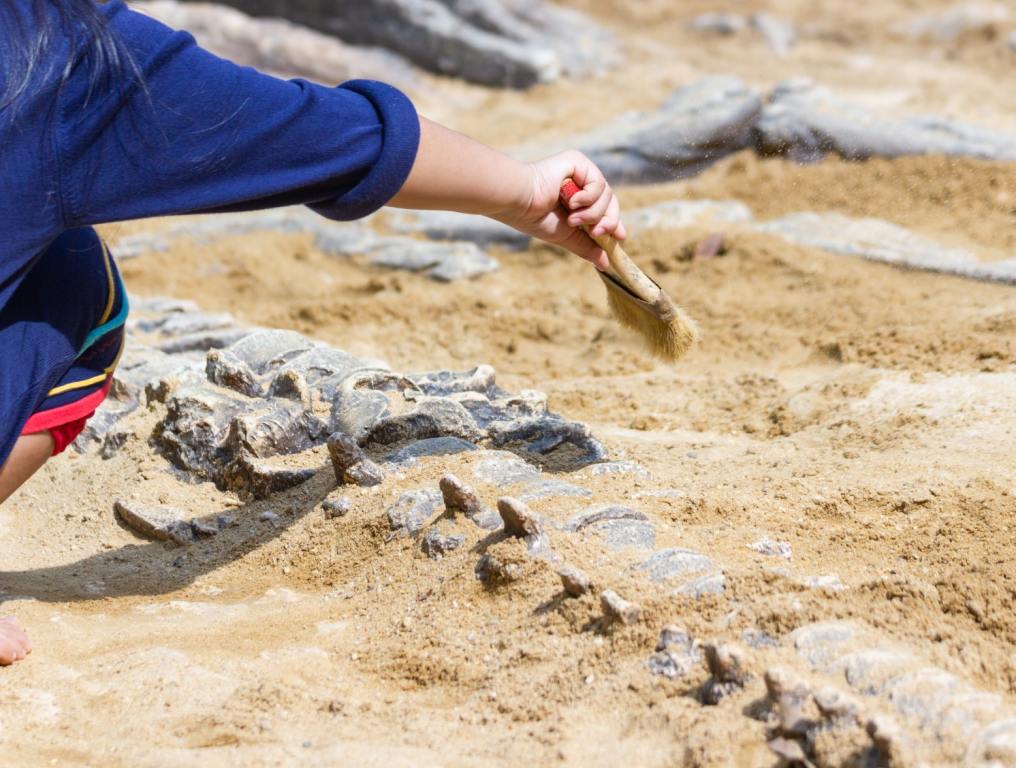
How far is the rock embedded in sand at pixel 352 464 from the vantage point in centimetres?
248

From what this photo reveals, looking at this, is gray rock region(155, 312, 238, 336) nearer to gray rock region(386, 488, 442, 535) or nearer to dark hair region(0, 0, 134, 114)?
gray rock region(386, 488, 442, 535)

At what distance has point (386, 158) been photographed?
1.65 meters

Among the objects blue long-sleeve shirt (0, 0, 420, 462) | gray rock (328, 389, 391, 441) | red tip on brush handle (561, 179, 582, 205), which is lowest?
gray rock (328, 389, 391, 441)

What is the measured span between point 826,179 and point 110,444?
398 centimetres

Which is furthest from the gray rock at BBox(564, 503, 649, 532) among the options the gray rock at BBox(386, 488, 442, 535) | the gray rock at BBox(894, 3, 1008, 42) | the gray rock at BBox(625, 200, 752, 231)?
the gray rock at BBox(894, 3, 1008, 42)

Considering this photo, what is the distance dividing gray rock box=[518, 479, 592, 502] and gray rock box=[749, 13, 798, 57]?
28.5 feet

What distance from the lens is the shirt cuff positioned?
5.41 ft

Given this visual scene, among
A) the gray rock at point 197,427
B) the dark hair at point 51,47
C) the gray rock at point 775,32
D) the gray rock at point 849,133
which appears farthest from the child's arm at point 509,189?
the gray rock at point 775,32

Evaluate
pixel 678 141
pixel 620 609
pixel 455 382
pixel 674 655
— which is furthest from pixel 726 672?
pixel 678 141

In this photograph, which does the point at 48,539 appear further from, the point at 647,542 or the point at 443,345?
the point at 443,345

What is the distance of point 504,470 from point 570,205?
0.67 meters

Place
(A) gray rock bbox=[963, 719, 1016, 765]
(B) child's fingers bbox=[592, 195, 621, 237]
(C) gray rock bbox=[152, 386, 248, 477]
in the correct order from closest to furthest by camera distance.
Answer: (A) gray rock bbox=[963, 719, 1016, 765], (B) child's fingers bbox=[592, 195, 621, 237], (C) gray rock bbox=[152, 386, 248, 477]

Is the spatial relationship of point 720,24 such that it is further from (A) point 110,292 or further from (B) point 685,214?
(A) point 110,292

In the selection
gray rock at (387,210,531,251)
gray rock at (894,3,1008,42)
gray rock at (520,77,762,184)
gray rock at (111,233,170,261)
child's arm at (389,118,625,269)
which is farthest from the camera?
gray rock at (894,3,1008,42)
